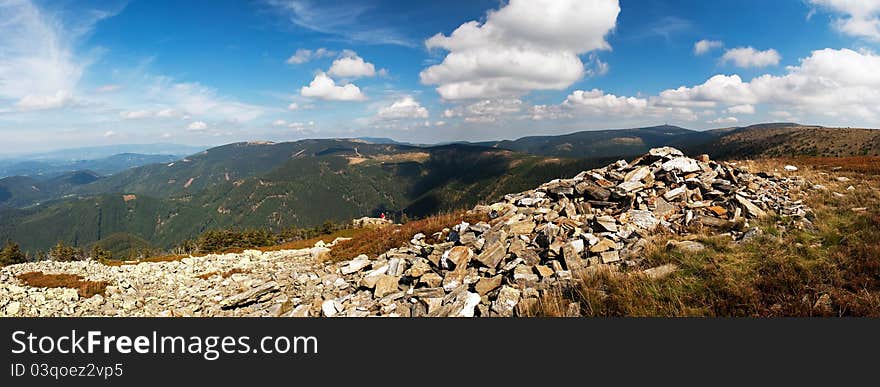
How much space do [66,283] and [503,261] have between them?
23925 mm

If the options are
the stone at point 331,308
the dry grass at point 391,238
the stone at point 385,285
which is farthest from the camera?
the dry grass at point 391,238

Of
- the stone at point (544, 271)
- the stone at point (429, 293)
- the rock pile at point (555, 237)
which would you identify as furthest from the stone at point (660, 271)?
the stone at point (429, 293)

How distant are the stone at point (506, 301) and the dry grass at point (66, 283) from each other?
2021 cm

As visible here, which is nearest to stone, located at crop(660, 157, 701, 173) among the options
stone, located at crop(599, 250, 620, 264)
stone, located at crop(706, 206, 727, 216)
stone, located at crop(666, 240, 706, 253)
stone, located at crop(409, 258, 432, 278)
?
stone, located at crop(706, 206, 727, 216)

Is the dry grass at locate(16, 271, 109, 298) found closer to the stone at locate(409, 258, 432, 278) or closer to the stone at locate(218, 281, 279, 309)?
the stone at locate(218, 281, 279, 309)

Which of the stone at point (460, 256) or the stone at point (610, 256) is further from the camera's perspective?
the stone at point (460, 256)

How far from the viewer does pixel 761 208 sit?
44.2 ft

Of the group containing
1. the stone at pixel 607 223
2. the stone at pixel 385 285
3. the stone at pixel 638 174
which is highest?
the stone at pixel 638 174

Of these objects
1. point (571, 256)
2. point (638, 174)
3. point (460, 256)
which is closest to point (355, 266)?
point (460, 256)

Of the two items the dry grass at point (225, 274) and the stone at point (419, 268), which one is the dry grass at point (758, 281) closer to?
the stone at point (419, 268)

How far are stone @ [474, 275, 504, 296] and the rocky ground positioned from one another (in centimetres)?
4

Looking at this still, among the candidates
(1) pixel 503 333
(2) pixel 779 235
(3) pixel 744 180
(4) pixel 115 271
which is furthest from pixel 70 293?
(3) pixel 744 180

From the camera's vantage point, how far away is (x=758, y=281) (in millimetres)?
7188

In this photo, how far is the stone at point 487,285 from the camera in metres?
9.94
